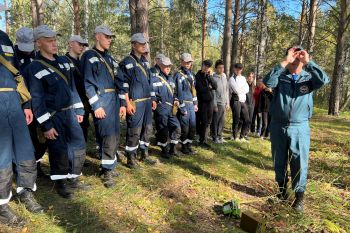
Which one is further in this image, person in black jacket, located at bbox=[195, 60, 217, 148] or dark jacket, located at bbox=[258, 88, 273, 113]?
dark jacket, located at bbox=[258, 88, 273, 113]

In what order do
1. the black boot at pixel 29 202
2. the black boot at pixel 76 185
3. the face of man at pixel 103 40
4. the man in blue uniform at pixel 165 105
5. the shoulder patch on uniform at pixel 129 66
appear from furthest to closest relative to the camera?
the man in blue uniform at pixel 165 105 → the shoulder patch on uniform at pixel 129 66 → the face of man at pixel 103 40 → the black boot at pixel 76 185 → the black boot at pixel 29 202

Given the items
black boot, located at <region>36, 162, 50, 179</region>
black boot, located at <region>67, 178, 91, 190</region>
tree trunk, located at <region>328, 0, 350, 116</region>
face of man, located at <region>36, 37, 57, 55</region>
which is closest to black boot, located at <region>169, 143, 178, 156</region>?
black boot, located at <region>67, 178, 91, 190</region>

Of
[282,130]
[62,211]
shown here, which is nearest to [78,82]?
[62,211]

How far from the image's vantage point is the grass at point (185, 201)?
157 inches

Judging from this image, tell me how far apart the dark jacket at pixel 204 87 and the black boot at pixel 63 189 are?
4.27 m

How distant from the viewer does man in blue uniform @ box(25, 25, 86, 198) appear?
13.8ft

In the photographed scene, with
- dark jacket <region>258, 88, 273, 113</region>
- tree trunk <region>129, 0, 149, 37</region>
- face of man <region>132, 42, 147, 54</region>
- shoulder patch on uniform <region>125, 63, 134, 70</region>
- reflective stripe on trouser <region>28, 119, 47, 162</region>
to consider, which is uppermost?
tree trunk <region>129, 0, 149, 37</region>

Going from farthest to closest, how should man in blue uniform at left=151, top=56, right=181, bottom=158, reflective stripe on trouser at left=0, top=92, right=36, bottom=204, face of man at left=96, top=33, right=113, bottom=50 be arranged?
man in blue uniform at left=151, top=56, right=181, bottom=158 → face of man at left=96, top=33, right=113, bottom=50 → reflective stripe on trouser at left=0, top=92, right=36, bottom=204

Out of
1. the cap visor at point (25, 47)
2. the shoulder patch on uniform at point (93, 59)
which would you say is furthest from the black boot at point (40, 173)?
the shoulder patch on uniform at point (93, 59)

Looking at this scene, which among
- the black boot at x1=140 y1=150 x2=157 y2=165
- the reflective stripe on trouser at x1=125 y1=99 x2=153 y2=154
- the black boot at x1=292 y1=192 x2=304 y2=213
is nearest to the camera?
the black boot at x1=292 y1=192 x2=304 y2=213

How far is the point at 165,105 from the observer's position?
6824 millimetres

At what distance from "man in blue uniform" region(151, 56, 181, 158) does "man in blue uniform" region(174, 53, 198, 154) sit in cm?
18

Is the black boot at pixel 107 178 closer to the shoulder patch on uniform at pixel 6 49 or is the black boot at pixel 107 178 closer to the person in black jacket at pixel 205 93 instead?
the shoulder patch on uniform at pixel 6 49

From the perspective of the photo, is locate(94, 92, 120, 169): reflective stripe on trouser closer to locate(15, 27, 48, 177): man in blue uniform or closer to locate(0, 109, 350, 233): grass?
locate(0, 109, 350, 233): grass
